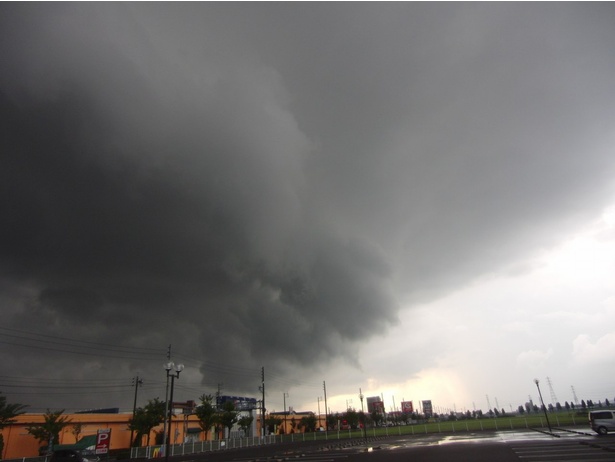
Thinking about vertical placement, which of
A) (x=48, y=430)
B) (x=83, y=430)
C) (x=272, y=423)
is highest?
(x=48, y=430)

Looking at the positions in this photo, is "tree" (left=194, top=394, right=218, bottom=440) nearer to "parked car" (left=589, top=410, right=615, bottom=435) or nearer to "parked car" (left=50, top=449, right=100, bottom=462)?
"parked car" (left=50, top=449, right=100, bottom=462)

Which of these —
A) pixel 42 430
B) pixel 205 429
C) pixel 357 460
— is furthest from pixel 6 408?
pixel 357 460

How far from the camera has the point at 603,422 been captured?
39594 mm

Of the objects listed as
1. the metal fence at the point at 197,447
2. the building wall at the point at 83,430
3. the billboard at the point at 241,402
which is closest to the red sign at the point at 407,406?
the billboard at the point at 241,402

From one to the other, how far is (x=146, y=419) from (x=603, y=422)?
57.8 meters

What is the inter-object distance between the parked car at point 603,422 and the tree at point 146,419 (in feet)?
186

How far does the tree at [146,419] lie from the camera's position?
183ft

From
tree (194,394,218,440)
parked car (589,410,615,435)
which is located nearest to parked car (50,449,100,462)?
tree (194,394,218,440)

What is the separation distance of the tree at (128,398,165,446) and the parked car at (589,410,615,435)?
56.7 m

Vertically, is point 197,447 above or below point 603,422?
below

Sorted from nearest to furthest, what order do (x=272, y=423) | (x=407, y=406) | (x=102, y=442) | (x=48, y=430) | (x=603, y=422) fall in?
(x=603, y=422) < (x=102, y=442) < (x=48, y=430) < (x=272, y=423) < (x=407, y=406)

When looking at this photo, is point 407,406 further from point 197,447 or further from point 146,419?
point 146,419

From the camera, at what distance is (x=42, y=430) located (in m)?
49.1

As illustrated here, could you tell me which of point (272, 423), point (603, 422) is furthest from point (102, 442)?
point (272, 423)
